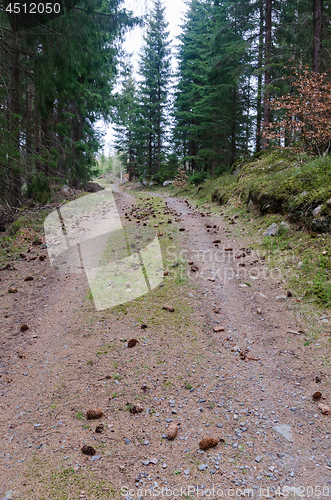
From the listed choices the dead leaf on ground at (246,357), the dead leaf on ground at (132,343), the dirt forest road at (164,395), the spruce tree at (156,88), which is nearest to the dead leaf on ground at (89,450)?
the dirt forest road at (164,395)

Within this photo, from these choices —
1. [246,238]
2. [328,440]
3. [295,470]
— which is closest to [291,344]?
[328,440]

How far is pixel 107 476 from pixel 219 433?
989 mm

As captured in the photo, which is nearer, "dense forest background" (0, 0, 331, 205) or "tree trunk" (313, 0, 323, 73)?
"dense forest background" (0, 0, 331, 205)

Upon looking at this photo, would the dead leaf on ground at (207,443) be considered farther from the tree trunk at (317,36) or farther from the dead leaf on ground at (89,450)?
the tree trunk at (317,36)

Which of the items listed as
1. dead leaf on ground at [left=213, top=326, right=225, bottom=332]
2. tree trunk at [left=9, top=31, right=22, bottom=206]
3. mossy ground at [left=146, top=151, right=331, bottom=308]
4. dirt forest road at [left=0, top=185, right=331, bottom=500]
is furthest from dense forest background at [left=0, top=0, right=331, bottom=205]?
dead leaf on ground at [left=213, top=326, right=225, bottom=332]

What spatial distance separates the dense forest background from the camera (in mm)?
6621

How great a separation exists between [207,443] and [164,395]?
69cm

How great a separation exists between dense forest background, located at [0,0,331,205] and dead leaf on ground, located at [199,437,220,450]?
22.9ft

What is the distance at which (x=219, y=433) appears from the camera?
7.76 feet

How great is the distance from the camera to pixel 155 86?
28359mm

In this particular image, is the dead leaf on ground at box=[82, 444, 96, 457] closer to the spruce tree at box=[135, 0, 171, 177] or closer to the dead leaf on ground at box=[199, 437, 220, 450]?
the dead leaf on ground at box=[199, 437, 220, 450]

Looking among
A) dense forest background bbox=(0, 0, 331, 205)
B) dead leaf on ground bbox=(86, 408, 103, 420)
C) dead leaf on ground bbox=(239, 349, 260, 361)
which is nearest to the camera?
dead leaf on ground bbox=(86, 408, 103, 420)

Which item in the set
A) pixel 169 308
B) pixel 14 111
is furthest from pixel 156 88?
pixel 169 308

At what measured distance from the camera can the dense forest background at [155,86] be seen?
6.62 meters
